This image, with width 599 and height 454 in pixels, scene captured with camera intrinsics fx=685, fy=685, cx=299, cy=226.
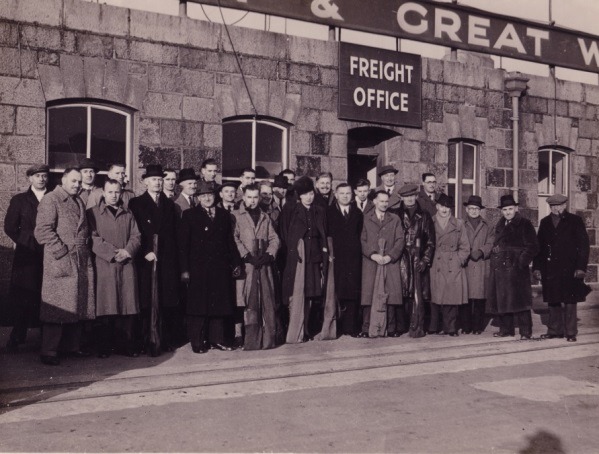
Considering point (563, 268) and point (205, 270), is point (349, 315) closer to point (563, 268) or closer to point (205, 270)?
point (205, 270)

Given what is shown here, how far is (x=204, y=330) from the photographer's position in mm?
7785

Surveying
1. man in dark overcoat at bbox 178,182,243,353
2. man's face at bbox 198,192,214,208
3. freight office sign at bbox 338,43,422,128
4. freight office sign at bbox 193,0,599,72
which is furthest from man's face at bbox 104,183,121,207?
freight office sign at bbox 338,43,422,128

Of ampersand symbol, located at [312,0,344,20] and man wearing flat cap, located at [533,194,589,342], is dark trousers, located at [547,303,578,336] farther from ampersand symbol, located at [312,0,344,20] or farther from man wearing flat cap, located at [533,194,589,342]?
ampersand symbol, located at [312,0,344,20]

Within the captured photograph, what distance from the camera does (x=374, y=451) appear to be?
14.2 ft

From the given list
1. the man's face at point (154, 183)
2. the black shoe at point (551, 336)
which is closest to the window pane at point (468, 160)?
the black shoe at point (551, 336)

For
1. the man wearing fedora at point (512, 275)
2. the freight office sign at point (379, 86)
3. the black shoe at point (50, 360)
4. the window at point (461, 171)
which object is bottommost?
the black shoe at point (50, 360)

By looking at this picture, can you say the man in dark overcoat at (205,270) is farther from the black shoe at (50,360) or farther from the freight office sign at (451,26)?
the freight office sign at (451,26)

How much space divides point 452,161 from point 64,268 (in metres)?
7.90

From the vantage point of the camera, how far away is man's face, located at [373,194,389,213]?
8867 mm

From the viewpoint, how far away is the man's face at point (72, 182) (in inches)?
278

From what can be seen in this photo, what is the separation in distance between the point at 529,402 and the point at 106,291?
423cm

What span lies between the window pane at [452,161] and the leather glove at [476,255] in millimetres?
3368

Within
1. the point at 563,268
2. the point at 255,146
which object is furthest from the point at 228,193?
the point at 563,268

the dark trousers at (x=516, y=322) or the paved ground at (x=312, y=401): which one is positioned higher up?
the dark trousers at (x=516, y=322)
